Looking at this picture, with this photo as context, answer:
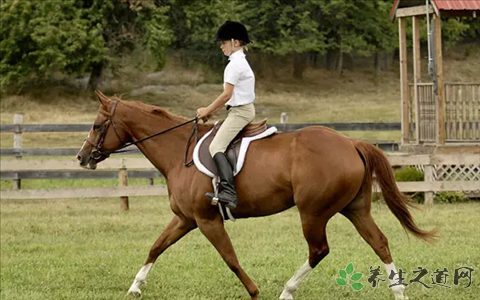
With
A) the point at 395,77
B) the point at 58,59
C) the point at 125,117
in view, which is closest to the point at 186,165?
the point at 125,117

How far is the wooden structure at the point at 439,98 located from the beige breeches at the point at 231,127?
30.4 ft

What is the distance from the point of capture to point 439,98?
1719 centimetres

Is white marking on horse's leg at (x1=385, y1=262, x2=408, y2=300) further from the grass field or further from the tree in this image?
the tree

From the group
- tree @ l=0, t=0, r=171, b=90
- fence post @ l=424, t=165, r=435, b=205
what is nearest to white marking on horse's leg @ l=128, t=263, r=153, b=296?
fence post @ l=424, t=165, r=435, b=205

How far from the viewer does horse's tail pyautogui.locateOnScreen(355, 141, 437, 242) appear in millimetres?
8219

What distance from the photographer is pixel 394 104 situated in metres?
43.3

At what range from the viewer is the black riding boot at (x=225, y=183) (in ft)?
26.4

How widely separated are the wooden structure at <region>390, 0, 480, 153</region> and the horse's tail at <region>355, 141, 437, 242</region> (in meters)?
8.95

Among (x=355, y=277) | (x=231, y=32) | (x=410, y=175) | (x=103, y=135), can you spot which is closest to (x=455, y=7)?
(x=410, y=175)

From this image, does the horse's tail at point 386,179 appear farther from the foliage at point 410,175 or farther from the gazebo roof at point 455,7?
the gazebo roof at point 455,7

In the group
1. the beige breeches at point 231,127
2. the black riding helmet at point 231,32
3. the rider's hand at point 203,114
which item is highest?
the black riding helmet at point 231,32

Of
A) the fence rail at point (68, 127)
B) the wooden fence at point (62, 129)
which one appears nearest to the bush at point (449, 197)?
the wooden fence at point (62, 129)

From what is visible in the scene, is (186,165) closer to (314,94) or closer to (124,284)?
(124,284)

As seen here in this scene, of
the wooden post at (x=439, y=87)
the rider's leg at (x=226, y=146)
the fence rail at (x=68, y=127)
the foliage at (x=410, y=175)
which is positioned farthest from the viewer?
the fence rail at (x=68, y=127)
